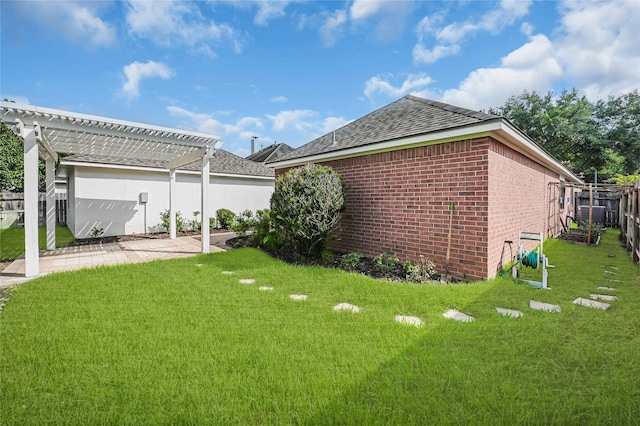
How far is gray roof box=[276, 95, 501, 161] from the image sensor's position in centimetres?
549

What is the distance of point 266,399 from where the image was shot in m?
2.00

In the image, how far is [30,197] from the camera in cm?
520

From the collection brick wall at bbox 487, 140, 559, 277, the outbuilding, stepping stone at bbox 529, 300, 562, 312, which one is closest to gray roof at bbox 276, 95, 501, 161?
brick wall at bbox 487, 140, 559, 277

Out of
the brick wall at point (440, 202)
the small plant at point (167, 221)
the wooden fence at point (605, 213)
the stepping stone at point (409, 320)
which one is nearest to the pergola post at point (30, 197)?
the brick wall at point (440, 202)

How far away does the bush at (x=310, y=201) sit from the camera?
6.06 m

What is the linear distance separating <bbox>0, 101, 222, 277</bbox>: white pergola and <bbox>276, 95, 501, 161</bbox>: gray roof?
2938 millimetres

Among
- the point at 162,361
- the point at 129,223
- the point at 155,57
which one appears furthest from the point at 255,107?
the point at 162,361

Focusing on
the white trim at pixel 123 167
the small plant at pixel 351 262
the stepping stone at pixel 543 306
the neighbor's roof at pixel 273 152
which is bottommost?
the stepping stone at pixel 543 306

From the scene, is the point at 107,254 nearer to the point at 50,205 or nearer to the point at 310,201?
the point at 50,205

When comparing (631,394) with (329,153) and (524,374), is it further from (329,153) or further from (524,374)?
(329,153)

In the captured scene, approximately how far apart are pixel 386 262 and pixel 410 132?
2.70m

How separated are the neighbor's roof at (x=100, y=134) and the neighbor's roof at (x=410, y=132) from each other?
3.06 m

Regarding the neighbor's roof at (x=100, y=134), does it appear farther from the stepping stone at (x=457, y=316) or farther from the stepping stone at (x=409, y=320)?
the stepping stone at (x=457, y=316)

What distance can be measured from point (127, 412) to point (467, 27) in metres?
10.0
